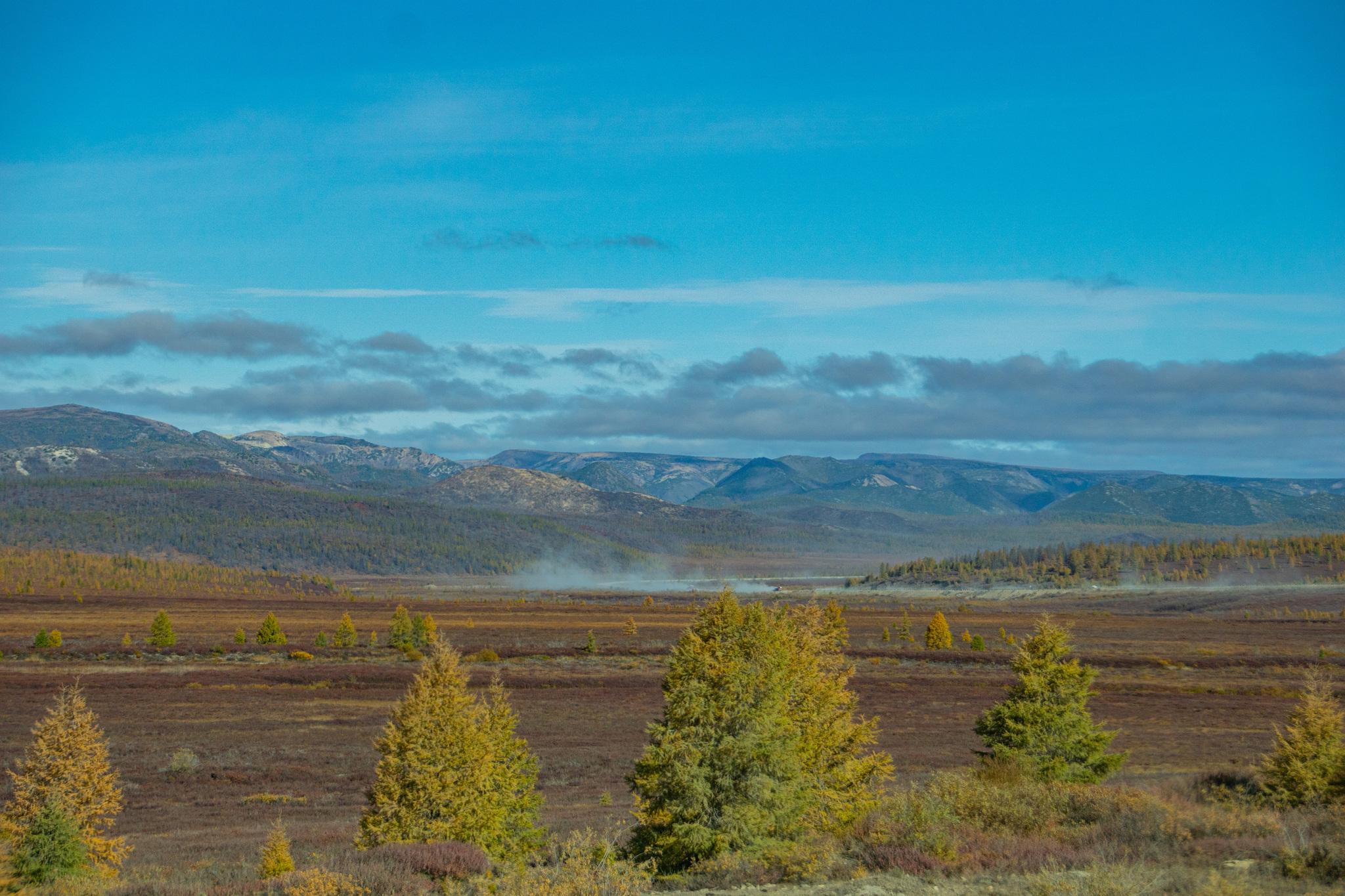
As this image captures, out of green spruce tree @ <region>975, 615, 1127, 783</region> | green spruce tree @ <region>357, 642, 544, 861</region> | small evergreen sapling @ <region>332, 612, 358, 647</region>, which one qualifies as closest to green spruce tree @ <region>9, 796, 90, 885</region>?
green spruce tree @ <region>357, 642, 544, 861</region>

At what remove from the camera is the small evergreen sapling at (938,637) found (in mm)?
83125

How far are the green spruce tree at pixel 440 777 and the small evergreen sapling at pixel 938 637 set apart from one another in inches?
2869

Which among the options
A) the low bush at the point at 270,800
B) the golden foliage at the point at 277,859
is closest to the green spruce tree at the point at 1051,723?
the golden foliage at the point at 277,859

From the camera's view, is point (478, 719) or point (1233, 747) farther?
point (1233, 747)

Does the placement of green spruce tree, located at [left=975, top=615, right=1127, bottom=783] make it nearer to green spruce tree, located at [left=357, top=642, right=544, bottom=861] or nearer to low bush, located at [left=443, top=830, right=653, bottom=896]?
green spruce tree, located at [left=357, top=642, right=544, bottom=861]

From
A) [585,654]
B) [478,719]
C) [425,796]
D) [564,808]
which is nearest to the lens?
[425,796]

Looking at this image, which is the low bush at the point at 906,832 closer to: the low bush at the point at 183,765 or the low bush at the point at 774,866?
the low bush at the point at 774,866

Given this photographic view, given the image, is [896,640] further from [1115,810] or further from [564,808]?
[1115,810]

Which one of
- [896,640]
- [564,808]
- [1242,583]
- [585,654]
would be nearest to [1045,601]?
[1242,583]

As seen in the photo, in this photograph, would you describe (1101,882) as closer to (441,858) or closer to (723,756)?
(723,756)

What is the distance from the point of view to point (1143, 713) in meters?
49.5

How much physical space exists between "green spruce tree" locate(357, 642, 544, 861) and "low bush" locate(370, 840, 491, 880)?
907mm

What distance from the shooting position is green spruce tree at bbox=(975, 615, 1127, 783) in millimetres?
21172

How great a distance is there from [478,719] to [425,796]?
7.07 feet
